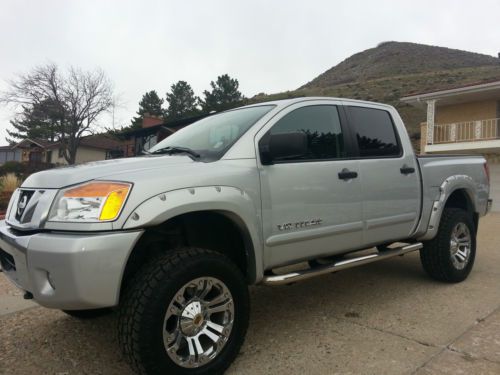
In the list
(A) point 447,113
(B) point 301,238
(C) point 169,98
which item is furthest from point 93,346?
(C) point 169,98

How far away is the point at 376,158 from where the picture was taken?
13.1ft

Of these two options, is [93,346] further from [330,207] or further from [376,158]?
[376,158]

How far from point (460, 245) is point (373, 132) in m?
1.91

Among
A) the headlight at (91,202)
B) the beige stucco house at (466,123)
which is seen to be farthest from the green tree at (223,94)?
the headlight at (91,202)

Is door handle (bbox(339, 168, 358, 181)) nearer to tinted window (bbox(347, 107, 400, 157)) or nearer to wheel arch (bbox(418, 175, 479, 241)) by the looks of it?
tinted window (bbox(347, 107, 400, 157))

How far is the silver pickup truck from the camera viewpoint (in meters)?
2.36

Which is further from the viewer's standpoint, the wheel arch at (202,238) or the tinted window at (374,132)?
the tinted window at (374,132)

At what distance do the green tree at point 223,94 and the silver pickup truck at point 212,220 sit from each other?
40455mm

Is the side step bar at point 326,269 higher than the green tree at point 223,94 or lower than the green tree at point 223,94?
lower

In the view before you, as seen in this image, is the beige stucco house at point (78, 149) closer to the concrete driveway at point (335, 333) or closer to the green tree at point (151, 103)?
the green tree at point (151, 103)

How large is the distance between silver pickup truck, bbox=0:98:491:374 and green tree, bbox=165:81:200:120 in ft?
152

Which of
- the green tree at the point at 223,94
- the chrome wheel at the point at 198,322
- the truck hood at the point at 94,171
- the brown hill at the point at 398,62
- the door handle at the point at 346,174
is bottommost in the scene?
the chrome wheel at the point at 198,322

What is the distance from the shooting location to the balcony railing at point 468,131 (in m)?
17.1

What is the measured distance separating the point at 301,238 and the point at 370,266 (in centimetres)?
301
